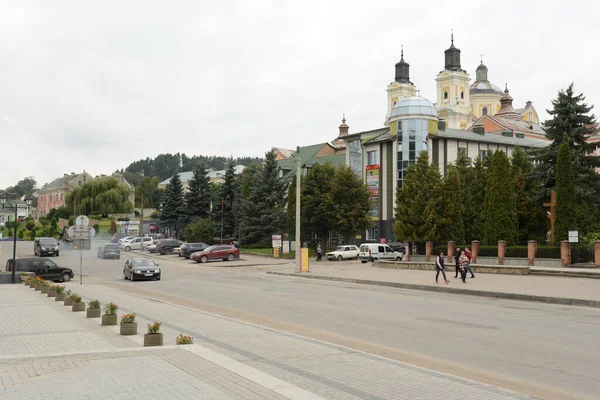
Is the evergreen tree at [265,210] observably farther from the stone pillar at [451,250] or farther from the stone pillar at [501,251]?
the stone pillar at [501,251]

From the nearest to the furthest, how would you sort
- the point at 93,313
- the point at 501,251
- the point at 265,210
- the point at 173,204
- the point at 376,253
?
the point at 93,313 → the point at 501,251 → the point at 376,253 → the point at 265,210 → the point at 173,204

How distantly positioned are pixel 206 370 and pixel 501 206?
122 feet

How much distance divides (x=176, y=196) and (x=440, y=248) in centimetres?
5031

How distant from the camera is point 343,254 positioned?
53.6 meters

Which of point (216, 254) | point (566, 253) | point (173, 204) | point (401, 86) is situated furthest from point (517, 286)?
point (401, 86)

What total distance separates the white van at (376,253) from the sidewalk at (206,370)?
3748 cm

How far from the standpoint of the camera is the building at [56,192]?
450ft

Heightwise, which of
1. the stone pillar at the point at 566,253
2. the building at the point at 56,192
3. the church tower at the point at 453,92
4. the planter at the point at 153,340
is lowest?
the planter at the point at 153,340

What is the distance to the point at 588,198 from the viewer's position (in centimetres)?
4197

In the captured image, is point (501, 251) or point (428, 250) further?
point (428, 250)

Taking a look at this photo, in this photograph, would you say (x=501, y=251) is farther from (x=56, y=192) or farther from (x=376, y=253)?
(x=56, y=192)

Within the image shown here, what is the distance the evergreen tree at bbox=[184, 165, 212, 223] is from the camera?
80312mm

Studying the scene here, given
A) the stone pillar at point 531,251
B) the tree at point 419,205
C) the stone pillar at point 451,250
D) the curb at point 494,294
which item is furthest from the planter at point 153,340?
the tree at point 419,205

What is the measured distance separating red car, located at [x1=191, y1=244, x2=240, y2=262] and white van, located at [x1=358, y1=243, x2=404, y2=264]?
11.7 m
